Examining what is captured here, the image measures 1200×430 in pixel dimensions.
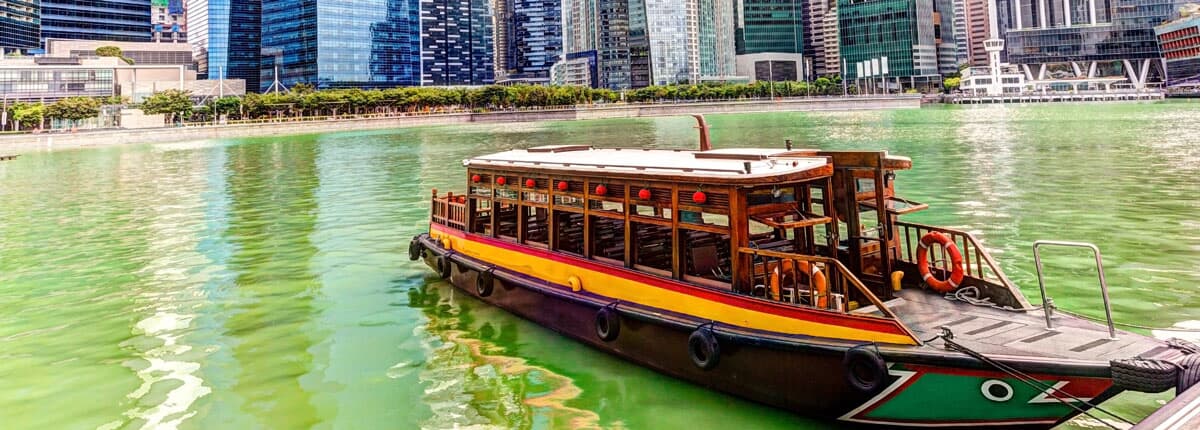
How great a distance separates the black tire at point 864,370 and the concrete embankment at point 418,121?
98479mm

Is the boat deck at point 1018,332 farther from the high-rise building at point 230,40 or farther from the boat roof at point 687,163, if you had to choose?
the high-rise building at point 230,40

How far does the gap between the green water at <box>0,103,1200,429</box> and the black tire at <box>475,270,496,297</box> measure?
1.24ft

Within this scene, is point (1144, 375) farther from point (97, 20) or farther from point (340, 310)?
point (97, 20)

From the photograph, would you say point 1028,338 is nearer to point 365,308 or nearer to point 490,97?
point 365,308

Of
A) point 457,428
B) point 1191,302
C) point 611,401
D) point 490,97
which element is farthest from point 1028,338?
point 490,97

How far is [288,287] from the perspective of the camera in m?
15.0

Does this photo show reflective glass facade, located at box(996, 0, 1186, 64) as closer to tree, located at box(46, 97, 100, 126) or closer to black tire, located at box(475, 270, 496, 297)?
tree, located at box(46, 97, 100, 126)

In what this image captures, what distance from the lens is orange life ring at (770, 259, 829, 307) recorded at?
25.5 ft

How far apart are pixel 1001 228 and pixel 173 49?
16582 centimetres

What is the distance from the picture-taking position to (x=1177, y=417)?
5082 mm

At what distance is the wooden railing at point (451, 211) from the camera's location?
46.4ft

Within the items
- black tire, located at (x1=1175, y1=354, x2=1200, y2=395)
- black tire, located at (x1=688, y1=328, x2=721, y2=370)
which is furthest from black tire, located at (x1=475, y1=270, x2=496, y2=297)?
black tire, located at (x1=1175, y1=354, x2=1200, y2=395)

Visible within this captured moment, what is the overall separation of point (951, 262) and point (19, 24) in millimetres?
179930

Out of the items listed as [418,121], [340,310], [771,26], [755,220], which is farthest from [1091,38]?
[340,310]
